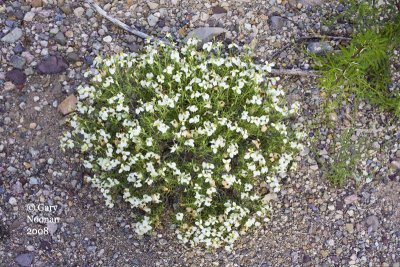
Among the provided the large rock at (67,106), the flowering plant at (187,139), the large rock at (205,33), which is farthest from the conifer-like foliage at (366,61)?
the large rock at (67,106)

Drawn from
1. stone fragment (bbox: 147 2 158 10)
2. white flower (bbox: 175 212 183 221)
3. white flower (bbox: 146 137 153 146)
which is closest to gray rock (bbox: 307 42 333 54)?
stone fragment (bbox: 147 2 158 10)

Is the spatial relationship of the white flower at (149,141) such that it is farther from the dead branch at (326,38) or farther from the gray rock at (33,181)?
the dead branch at (326,38)

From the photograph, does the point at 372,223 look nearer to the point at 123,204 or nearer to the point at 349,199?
the point at 349,199

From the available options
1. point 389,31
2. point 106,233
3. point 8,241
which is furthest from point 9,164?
point 389,31

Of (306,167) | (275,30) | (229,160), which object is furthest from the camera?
(275,30)

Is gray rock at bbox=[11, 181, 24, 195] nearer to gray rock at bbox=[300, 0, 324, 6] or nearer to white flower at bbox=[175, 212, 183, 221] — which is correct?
white flower at bbox=[175, 212, 183, 221]

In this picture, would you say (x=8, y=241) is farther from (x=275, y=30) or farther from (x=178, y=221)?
(x=275, y=30)

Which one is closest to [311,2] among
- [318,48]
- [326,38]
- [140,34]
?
[326,38]
